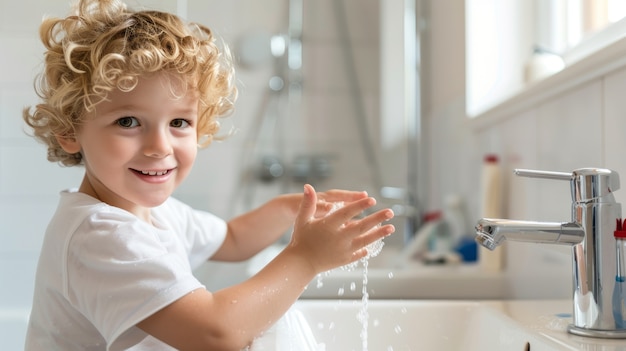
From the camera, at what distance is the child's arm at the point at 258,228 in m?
1.09

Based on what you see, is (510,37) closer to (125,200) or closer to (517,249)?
(517,249)

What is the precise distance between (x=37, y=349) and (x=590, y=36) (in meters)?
1.03

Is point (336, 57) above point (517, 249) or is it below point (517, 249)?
above

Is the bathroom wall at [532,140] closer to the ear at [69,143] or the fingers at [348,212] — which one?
the fingers at [348,212]

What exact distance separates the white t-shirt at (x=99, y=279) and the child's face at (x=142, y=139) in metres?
0.04

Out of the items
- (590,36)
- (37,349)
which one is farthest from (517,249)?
(37,349)

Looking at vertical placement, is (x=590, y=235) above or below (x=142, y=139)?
below

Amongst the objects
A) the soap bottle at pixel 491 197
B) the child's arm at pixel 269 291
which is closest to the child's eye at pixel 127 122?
the child's arm at pixel 269 291

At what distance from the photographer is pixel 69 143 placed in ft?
2.94

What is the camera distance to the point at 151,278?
28.7 inches

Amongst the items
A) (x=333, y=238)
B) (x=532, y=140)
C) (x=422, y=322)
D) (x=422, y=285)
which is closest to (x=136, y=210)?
(x=333, y=238)

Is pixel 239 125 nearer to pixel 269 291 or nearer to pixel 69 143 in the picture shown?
pixel 69 143

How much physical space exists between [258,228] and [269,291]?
1.25 ft

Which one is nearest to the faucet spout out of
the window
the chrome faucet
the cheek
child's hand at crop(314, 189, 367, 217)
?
the chrome faucet
